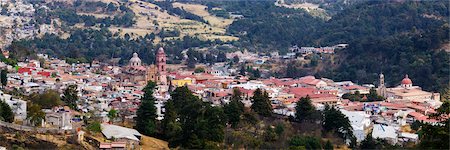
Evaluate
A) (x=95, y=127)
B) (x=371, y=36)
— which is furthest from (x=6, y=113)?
(x=371, y=36)

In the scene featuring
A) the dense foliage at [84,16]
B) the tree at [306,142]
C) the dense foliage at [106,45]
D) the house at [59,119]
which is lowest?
the tree at [306,142]

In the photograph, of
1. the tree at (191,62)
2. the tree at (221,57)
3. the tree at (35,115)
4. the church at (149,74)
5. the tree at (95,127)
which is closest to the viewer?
the tree at (35,115)

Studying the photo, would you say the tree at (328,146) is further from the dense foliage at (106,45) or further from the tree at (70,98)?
the dense foliage at (106,45)

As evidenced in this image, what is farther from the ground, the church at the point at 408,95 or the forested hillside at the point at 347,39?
the forested hillside at the point at 347,39

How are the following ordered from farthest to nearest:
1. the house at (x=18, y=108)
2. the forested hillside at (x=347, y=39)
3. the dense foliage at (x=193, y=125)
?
the forested hillside at (x=347, y=39) → the house at (x=18, y=108) → the dense foliage at (x=193, y=125)

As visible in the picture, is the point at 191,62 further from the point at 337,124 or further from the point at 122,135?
the point at 122,135

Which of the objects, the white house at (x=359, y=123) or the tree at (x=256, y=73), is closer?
the white house at (x=359, y=123)

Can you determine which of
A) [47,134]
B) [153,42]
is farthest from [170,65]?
[47,134]

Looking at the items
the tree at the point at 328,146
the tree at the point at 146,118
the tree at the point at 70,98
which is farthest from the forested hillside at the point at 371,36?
the tree at the point at 70,98

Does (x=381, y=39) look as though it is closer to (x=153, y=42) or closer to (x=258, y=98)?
(x=153, y=42)
